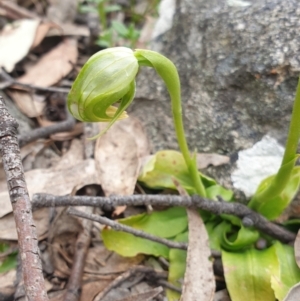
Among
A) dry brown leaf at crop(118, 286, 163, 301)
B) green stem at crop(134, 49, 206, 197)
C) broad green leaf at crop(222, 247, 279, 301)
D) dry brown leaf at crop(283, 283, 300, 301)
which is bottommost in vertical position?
dry brown leaf at crop(118, 286, 163, 301)

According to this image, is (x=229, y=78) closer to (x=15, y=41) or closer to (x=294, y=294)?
(x=294, y=294)

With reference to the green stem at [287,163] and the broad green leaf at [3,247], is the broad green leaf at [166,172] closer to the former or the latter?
the green stem at [287,163]

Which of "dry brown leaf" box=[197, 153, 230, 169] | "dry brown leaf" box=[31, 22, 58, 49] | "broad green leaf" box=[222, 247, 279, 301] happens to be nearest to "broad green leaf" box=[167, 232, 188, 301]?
"broad green leaf" box=[222, 247, 279, 301]

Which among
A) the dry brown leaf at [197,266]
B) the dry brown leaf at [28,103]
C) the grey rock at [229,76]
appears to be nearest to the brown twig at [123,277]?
the dry brown leaf at [197,266]

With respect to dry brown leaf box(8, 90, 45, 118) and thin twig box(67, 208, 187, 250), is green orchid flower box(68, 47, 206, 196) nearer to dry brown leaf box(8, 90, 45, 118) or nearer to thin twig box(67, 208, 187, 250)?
thin twig box(67, 208, 187, 250)

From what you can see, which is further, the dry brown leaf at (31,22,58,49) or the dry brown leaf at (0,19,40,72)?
the dry brown leaf at (31,22,58,49)

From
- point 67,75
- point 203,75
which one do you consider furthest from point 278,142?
point 67,75

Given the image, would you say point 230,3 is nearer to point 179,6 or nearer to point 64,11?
point 179,6
